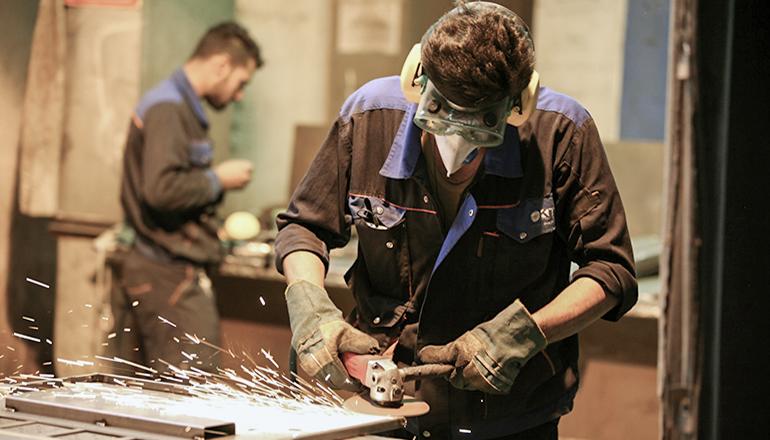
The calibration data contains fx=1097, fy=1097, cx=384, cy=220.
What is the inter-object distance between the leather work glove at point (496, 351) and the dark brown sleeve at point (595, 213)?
0.63ft

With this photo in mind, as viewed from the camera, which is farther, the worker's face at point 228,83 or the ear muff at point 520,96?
the worker's face at point 228,83

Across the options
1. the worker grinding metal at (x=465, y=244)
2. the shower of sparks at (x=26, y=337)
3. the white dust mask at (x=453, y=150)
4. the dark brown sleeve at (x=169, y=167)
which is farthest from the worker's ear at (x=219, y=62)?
the white dust mask at (x=453, y=150)

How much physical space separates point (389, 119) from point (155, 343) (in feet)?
9.80

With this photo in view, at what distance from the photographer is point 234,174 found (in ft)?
17.3

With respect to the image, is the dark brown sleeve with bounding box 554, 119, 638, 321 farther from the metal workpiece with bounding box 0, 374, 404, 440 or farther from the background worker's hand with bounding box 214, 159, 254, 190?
the background worker's hand with bounding box 214, 159, 254, 190

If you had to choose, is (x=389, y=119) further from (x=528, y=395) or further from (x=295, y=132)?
(x=295, y=132)

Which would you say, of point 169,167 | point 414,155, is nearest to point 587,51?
point 169,167

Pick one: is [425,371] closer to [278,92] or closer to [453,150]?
[453,150]

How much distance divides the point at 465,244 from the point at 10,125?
12.8ft

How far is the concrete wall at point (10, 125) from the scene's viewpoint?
545 cm

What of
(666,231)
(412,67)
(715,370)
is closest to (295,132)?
(666,231)

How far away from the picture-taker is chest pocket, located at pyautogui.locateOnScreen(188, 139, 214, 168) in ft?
16.8

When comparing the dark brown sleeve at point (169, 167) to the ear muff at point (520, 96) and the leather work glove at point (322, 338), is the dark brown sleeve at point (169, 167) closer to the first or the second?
the leather work glove at point (322, 338)

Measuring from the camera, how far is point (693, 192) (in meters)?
3.24
